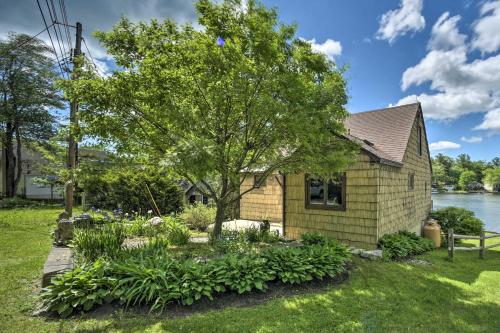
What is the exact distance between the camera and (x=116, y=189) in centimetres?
1371

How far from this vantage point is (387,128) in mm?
11289

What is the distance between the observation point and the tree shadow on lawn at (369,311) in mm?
3758

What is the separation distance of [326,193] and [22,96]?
2411 centimetres

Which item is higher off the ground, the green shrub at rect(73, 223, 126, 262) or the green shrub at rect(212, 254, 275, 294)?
the green shrub at rect(73, 223, 126, 262)

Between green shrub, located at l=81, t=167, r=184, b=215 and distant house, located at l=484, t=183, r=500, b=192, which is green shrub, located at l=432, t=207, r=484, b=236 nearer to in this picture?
green shrub, located at l=81, t=167, r=184, b=215

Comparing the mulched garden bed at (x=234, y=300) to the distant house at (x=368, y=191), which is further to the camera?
the distant house at (x=368, y=191)

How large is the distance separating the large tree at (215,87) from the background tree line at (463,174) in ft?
226

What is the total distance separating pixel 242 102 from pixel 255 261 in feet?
10.7

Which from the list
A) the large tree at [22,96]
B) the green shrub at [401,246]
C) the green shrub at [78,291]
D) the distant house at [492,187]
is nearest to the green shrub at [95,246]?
the green shrub at [78,291]

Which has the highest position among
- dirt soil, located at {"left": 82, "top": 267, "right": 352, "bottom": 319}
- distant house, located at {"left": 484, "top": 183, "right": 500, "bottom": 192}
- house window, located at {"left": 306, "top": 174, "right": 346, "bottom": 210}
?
house window, located at {"left": 306, "top": 174, "right": 346, "bottom": 210}

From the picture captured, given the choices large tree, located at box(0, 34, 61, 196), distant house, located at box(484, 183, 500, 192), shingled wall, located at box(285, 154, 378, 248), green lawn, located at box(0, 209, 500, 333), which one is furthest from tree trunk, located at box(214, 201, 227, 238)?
distant house, located at box(484, 183, 500, 192)

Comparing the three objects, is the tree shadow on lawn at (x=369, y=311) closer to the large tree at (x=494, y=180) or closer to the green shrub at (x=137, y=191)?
the green shrub at (x=137, y=191)

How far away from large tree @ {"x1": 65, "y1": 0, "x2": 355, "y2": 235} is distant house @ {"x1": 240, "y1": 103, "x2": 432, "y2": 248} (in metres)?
2.05

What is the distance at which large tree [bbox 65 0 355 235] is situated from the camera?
5.23 metres
